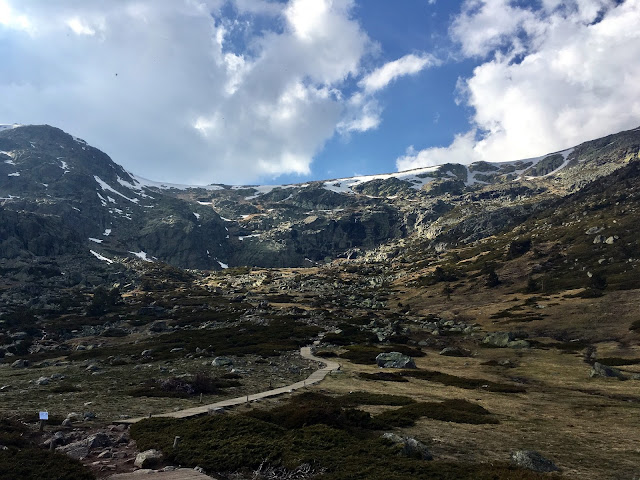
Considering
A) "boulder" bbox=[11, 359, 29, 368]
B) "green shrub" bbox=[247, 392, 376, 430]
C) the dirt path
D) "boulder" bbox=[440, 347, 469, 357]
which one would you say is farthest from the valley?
"boulder" bbox=[440, 347, 469, 357]

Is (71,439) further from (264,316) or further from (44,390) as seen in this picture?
(264,316)

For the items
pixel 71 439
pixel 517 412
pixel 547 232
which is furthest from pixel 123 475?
pixel 547 232

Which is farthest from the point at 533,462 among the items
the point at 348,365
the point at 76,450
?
the point at 348,365

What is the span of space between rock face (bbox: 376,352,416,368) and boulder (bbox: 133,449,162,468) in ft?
115

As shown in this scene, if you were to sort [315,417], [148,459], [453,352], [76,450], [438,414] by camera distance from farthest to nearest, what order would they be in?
[453,352] → [438,414] → [315,417] → [76,450] → [148,459]

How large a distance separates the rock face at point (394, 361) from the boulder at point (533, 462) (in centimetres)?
3133

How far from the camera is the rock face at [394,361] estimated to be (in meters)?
46.0

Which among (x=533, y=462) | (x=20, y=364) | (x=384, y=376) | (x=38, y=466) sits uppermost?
(x=20, y=364)

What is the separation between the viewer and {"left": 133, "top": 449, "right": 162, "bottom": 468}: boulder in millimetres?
14742

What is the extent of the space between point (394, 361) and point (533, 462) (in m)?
32.8

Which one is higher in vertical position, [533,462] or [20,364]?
[20,364]

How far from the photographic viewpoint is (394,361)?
153ft

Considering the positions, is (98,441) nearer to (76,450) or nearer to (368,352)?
(76,450)

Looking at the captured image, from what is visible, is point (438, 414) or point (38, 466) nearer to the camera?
point (38, 466)
